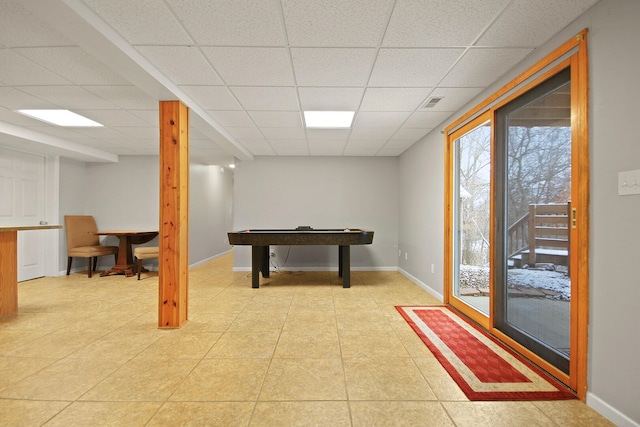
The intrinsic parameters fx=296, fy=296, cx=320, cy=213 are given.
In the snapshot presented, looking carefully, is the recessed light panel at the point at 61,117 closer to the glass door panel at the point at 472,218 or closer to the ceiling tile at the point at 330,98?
the ceiling tile at the point at 330,98

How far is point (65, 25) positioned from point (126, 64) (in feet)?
1.58

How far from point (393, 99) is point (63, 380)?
372 cm

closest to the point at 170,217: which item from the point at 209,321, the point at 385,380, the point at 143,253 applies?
the point at 209,321

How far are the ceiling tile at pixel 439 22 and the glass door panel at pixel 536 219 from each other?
2.38ft

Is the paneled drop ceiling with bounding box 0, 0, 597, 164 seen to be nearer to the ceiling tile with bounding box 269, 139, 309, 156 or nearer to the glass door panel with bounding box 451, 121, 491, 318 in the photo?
the glass door panel with bounding box 451, 121, 491, 318

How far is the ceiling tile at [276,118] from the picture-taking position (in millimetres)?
3699

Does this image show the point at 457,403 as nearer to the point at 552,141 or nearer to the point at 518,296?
the point at 518,296

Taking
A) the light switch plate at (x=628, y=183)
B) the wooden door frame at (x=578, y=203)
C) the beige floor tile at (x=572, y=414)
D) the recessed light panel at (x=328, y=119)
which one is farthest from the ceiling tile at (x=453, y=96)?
the beige floor tile at (x=572, y=414)

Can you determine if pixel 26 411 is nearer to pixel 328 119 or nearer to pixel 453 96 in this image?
pixel 328 119

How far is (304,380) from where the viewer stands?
6.70ft

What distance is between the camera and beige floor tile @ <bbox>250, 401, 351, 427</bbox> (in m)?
1.61

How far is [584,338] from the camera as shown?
1.80 m

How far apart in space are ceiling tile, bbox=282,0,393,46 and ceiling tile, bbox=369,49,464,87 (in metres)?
0.28

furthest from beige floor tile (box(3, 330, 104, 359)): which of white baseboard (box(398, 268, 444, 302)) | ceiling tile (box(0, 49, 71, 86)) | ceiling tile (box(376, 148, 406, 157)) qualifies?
ceiling tile (box(376, 148, 406, 157))
